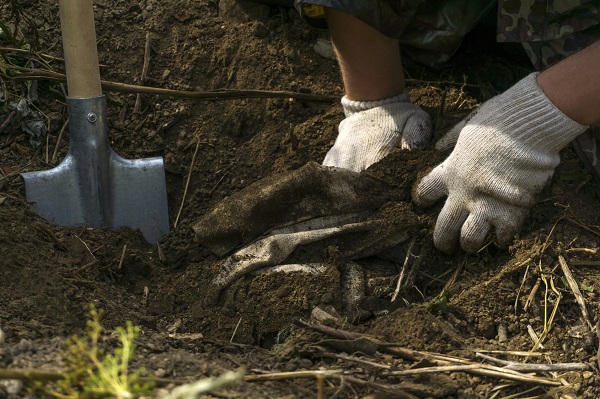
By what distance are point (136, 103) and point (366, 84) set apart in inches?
32.0

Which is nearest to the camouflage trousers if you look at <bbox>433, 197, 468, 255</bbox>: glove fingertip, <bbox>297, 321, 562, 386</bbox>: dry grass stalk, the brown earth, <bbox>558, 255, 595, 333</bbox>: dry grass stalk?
the brown earth

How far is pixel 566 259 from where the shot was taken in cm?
203

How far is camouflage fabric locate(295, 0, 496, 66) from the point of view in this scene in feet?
7.83

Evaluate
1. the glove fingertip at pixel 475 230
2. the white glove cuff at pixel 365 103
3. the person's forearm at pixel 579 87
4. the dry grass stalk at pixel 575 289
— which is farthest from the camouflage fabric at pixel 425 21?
the dry grass stalk at pixel 575 289

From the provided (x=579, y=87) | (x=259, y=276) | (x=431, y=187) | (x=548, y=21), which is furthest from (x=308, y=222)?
(x=548, y=21)

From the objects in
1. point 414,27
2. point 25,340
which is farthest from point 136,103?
point 25,340

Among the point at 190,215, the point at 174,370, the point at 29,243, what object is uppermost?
the point at 174,370

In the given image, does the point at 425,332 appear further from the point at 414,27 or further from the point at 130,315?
the point at 414,27

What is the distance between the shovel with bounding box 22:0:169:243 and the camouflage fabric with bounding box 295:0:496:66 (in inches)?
26.0

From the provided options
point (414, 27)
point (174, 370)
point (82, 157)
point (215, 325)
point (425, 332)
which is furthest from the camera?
point (414, 27)

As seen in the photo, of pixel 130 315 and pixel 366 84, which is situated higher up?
pixel 366 84

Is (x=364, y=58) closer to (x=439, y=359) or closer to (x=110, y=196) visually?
(x=110, y=196)

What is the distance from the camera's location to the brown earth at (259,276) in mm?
1670

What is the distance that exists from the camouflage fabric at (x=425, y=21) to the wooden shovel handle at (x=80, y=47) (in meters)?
0.63
